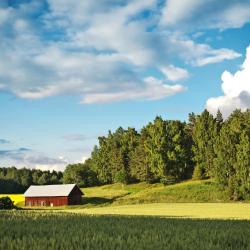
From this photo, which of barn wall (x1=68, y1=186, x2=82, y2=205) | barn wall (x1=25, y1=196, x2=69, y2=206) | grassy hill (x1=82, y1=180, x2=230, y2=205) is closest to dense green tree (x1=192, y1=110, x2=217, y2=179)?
grassy hill (x1=82, y1=180, x2=230, y2=205)

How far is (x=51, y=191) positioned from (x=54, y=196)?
285 centimetres

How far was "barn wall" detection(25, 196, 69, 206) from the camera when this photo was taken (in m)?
120

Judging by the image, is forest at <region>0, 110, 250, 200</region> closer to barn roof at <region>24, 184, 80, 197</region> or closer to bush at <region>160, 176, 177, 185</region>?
bush at <region>160, 176, 177, 185</region>

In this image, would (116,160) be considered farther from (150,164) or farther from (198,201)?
(198,201)

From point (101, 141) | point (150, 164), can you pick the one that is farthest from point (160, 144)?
point (101, 141)

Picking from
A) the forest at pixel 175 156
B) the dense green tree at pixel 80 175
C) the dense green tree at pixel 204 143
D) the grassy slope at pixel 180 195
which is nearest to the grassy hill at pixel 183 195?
the grassy slope at pixel 180 195

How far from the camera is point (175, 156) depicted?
12850 cm

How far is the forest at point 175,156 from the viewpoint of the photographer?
99.4 metres

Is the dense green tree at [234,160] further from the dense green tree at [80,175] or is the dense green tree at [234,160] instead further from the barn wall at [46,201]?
the dense green tree at [80,175]

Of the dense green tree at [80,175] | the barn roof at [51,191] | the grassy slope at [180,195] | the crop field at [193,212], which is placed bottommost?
the crop field at [193,212]

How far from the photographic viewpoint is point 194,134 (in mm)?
130125

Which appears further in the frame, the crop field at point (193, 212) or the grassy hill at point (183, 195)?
the grassy hill at point (183, 195)

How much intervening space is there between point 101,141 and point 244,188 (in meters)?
86.7

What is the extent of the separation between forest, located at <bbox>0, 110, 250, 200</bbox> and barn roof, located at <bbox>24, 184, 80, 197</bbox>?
24.3 meters
